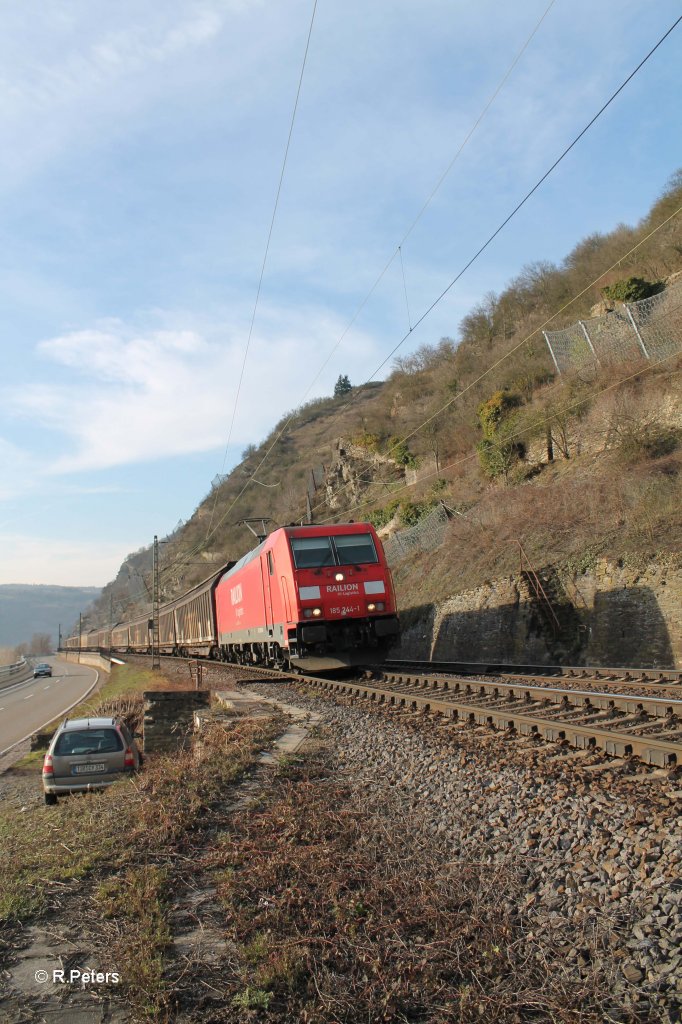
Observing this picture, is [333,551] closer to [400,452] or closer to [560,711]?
[560,711]

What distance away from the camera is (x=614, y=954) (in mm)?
3398

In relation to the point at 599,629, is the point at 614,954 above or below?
below

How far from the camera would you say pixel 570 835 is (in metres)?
4.66

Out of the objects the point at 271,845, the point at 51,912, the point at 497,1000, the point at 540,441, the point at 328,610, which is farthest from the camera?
the point at 540,441

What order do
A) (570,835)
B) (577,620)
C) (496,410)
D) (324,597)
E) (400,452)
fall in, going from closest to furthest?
(570,835) < (324,597) < (577,620) < (496,410) < (400,452)

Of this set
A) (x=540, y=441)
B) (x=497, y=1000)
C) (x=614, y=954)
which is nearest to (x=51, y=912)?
(x=497, y=1000)


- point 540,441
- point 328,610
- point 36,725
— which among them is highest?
point 540,441

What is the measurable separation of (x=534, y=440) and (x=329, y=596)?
48.1ft

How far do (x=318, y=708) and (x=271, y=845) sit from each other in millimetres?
6139

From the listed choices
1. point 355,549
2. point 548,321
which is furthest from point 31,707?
point 548,321

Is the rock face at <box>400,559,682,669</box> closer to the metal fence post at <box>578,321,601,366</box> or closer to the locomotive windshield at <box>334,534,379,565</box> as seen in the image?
the locomotive windshield at <box>334,534,379,565</box>

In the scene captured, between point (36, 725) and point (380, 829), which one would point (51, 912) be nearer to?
point (380, 829)

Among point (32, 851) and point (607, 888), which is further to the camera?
point (32, 851)

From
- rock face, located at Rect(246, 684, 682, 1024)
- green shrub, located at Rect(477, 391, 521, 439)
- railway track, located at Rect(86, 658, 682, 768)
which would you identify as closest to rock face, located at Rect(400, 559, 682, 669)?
railway track, located at Rect(86, 658, 682, 768)
